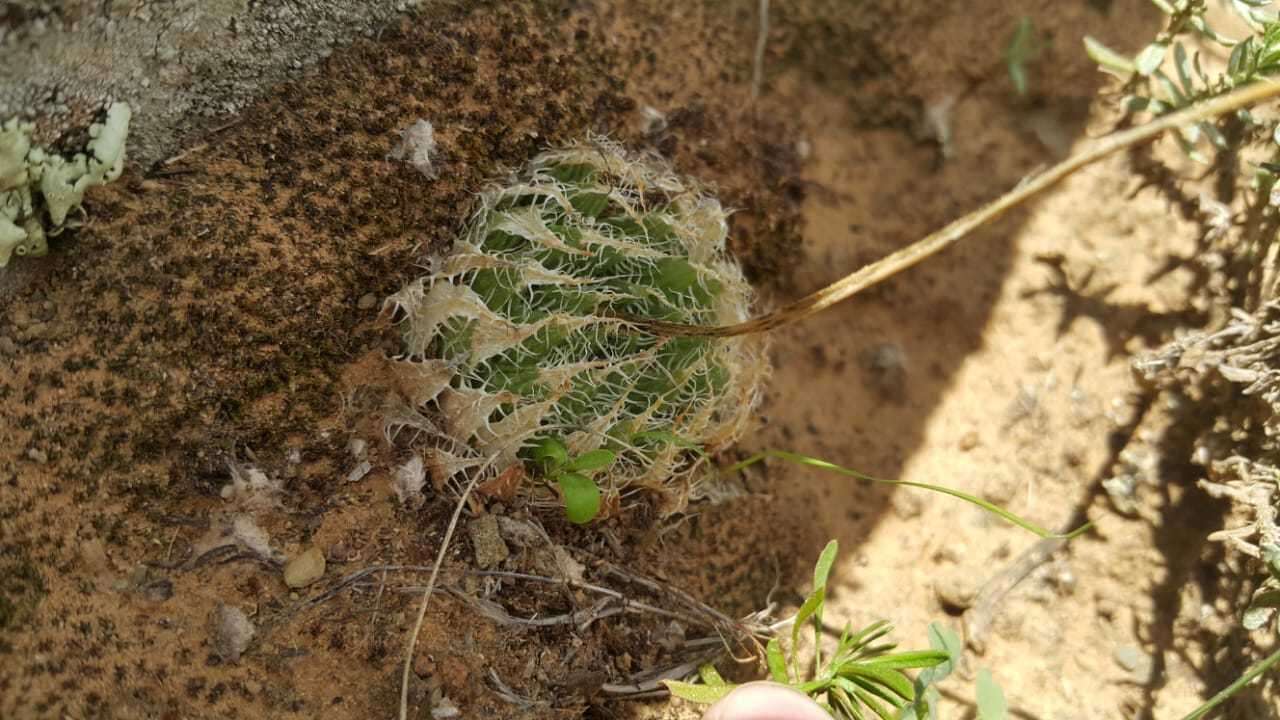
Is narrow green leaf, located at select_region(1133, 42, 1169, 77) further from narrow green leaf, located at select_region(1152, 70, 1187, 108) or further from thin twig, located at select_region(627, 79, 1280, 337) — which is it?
thin twig, located at select_region(627, 79, 1280, 337)

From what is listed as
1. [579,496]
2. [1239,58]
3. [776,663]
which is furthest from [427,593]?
[1239,58]

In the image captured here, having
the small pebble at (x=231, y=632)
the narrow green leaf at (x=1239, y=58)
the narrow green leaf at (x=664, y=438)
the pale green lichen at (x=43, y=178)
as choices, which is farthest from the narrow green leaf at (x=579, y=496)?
the narrow green leaf at (x=1239, y=58)

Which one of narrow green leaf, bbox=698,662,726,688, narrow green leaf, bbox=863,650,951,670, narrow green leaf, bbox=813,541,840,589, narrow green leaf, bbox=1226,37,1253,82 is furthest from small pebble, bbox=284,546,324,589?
narrow green leaf, bbox=1226,37,1253,82

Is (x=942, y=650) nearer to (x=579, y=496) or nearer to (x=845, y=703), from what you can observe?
(x=845, y=703)

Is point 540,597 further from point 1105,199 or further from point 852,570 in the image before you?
point 1105,199

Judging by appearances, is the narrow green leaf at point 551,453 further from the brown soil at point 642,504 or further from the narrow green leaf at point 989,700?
the narrow green leaf at point 989,700

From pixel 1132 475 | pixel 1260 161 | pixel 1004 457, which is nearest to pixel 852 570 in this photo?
pixel 1004 457
